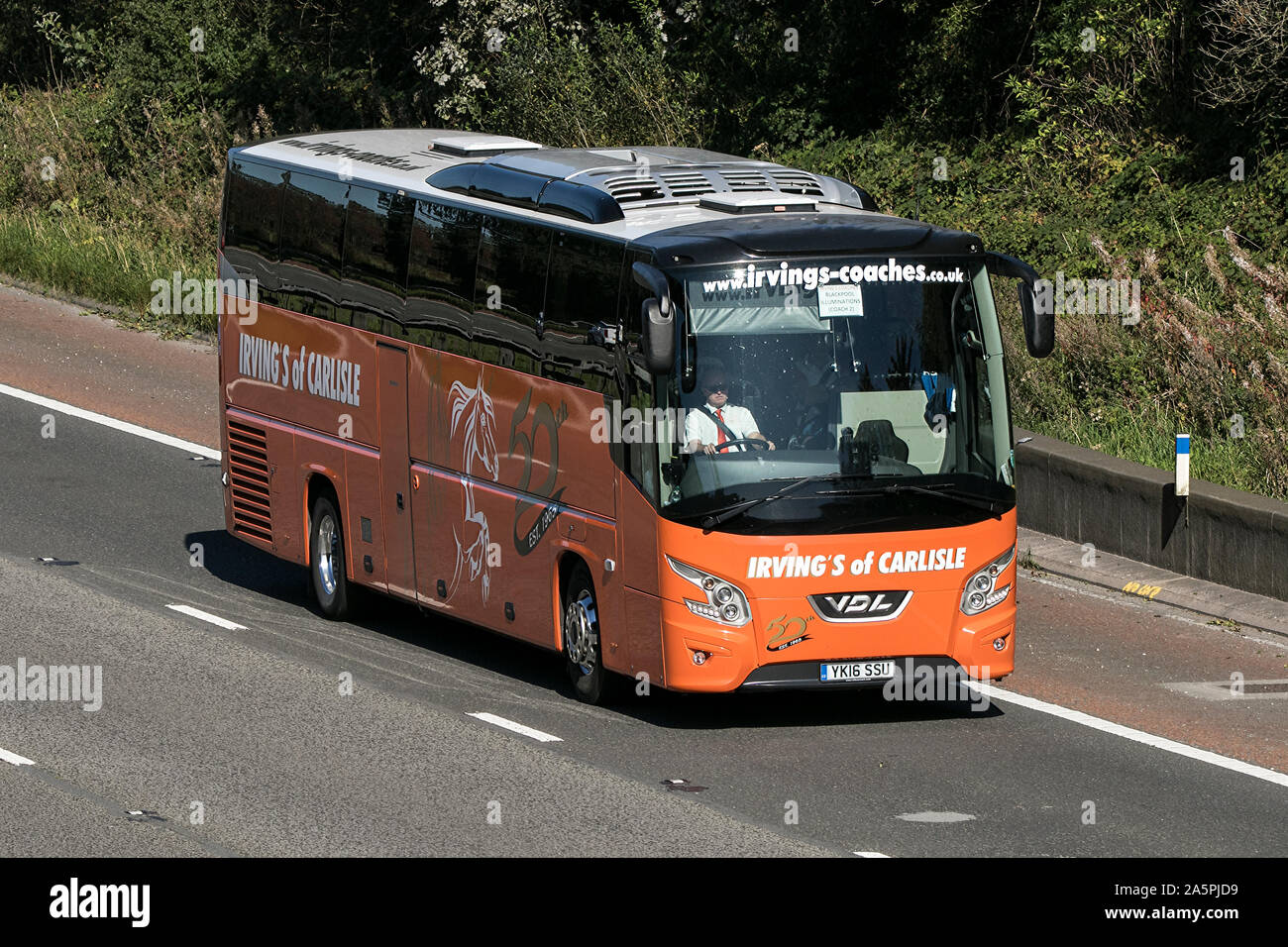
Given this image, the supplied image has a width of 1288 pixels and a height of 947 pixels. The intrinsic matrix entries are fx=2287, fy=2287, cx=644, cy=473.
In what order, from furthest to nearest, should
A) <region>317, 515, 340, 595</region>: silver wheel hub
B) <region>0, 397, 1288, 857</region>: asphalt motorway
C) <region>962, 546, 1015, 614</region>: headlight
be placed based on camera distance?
<region>317, 515, 340, 595</region>: silver wheel hub, <region>962, 546, 1015, 614</region>: headlight, <region>0, 397, 1288, 857</region>: asphalt motorway

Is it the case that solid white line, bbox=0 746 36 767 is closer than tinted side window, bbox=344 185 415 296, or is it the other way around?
solid white line, bbox=0 746 36 767

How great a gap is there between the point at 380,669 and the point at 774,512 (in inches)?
136

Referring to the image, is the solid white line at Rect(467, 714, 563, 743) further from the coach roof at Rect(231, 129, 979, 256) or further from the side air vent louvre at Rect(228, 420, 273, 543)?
the side air vent louvre at Rect(228, 420, 273, 543)

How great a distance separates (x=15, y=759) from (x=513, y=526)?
12.2ft

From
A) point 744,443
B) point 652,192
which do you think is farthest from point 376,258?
point 744,443

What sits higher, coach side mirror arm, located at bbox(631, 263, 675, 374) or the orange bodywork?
coach side mirror arm, located at bbox(631, 263, 675, 374)

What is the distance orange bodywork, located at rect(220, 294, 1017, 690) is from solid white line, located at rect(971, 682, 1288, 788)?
0.63 m

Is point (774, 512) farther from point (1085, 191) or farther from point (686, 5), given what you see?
point (686, 5)

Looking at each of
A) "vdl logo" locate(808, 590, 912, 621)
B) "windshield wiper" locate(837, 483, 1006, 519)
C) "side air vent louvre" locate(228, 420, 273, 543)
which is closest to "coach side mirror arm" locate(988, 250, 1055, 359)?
"windshield wiper" locate(837, 483, 1006, 519)

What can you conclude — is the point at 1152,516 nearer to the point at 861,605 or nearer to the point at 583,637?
the point at 861,605

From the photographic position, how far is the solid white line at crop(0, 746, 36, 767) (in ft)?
38.6

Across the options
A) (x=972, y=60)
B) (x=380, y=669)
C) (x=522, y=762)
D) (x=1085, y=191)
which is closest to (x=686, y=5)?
(x=972, y=60)

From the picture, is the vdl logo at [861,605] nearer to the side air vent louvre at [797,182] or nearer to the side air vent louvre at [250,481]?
the side air vent louvre at [797,182]

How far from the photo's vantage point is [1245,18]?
24.1 m
